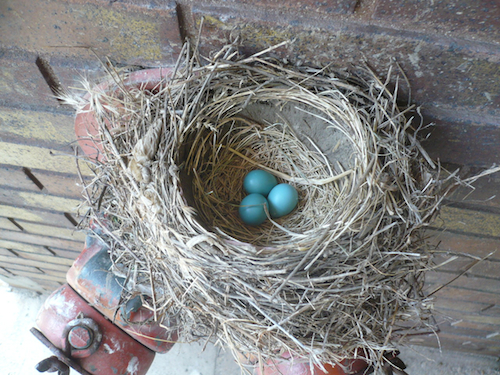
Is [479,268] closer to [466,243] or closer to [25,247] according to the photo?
[466,243]

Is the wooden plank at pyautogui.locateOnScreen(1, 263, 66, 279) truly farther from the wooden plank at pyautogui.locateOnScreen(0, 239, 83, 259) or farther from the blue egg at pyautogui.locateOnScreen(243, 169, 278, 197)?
the blue egg at pyautogui.locateOnScreen(243, 169, 278, 197)

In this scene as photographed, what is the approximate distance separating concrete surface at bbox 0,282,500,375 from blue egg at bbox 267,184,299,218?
1864mm

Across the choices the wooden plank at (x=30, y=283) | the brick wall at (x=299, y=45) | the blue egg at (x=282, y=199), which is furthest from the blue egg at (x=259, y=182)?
the wooden plank at (x=30, y=283)

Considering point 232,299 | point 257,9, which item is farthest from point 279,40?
point 232,299

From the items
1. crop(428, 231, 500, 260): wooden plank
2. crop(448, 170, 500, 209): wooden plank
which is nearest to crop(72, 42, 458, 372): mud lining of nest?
crop(448, 170, 500, 209): wooden plank

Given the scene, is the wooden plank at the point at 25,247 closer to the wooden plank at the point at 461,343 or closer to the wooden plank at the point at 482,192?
the wooden plank at the point at 482,192

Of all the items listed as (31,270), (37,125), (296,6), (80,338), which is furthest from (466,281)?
(31,270)

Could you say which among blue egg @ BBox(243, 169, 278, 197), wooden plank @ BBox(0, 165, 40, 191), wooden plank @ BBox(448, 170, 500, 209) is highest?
wooden plank @ BBox(0, 165, 40, 191)

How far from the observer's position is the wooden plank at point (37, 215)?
1.86 m

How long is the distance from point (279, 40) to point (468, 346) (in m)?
2.62

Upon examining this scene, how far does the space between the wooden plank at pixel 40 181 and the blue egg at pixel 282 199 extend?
33.5 inches

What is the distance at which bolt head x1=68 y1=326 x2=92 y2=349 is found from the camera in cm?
104

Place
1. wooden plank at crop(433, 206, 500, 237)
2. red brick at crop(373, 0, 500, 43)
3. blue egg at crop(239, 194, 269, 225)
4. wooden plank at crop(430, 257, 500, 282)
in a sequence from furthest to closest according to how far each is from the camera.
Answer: wooden plank at crop(430, 257, 500, 282)
wooden plank at crop(433, 206, 500, 237)
blue egg at crop(239, 194, 269, 225)
red brick at crop(373, 0, 500, 43)

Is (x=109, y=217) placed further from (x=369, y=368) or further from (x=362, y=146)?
(x=369, y=368)
